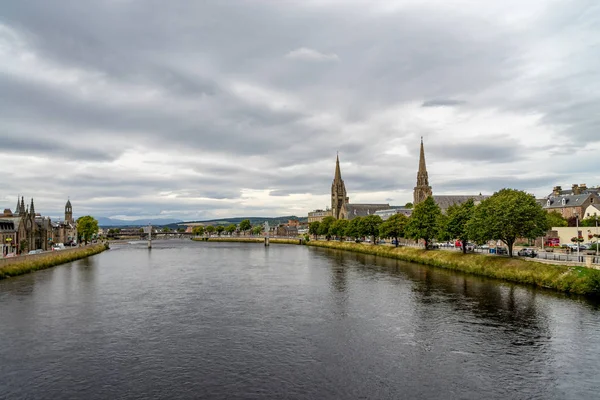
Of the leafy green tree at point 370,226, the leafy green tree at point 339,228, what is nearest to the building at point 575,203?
the leafy green tree at point 370,226

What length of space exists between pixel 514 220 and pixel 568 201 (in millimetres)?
97666

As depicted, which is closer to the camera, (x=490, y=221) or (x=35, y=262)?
(x=490, y=221)

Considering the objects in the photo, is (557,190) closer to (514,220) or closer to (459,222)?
(459,222)

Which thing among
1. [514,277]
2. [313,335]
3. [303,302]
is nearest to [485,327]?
[313,335]

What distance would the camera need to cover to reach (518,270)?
6450 centimetres

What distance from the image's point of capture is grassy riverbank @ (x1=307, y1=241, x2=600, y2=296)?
51219 millimetres

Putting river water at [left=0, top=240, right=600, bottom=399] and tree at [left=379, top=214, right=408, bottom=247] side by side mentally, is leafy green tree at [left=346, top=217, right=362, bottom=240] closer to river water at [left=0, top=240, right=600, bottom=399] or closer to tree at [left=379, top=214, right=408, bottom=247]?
tree at [left=379, top=214, right=408, bottom=247]

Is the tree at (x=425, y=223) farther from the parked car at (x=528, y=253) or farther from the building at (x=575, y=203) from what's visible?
the building at (x=575, y=203)

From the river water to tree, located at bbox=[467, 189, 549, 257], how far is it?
46.5ft

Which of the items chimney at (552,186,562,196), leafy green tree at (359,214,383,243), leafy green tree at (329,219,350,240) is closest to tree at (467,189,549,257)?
leafy green tree at (359,214,383,243)

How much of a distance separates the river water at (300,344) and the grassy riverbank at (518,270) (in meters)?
2.98

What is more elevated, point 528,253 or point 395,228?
point 395,228

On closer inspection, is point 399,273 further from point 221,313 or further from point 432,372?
point 432,372

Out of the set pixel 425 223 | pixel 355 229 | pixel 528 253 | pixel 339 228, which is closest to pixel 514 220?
pixel 528 253
